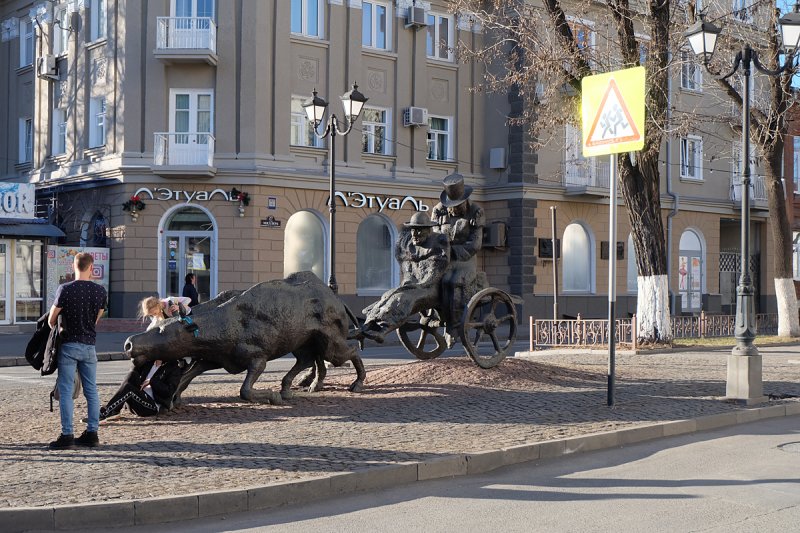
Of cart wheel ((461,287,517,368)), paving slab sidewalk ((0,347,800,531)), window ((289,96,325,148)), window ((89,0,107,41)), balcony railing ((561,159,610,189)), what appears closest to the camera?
paving slab sidewalk ((0,347,800,531))

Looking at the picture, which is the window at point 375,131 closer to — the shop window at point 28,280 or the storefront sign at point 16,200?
the storefront sign at point 16,200

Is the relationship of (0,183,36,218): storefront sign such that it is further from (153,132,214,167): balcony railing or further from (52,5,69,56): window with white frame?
(52,5,69,56): window with white frame

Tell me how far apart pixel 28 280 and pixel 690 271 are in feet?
82.2

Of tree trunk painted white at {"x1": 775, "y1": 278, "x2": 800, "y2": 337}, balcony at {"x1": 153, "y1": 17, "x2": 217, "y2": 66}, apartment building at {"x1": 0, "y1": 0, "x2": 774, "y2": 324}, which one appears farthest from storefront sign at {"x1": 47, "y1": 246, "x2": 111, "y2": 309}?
tree trunk painted white at {"x1": 775, "y1": 278, "x2": 800, "y2": 337}

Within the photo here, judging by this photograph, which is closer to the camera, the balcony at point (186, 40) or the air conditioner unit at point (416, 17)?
the balcony at point (186, 40)

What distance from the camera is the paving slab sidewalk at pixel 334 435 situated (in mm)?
6598

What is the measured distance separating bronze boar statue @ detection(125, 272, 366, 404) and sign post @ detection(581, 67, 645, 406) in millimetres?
3048

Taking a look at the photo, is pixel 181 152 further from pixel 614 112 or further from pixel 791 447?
pixel 791 447

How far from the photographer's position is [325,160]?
3102 cm

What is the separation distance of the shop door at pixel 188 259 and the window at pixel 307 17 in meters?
7.15

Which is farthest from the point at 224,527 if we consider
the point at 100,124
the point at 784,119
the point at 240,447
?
the point at 100,124

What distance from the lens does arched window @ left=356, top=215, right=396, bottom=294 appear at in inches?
1268

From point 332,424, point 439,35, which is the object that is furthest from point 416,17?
point 332,424

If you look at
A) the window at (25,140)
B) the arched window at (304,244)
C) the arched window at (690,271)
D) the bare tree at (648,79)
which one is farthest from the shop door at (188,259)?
the arched window at (690,271)
